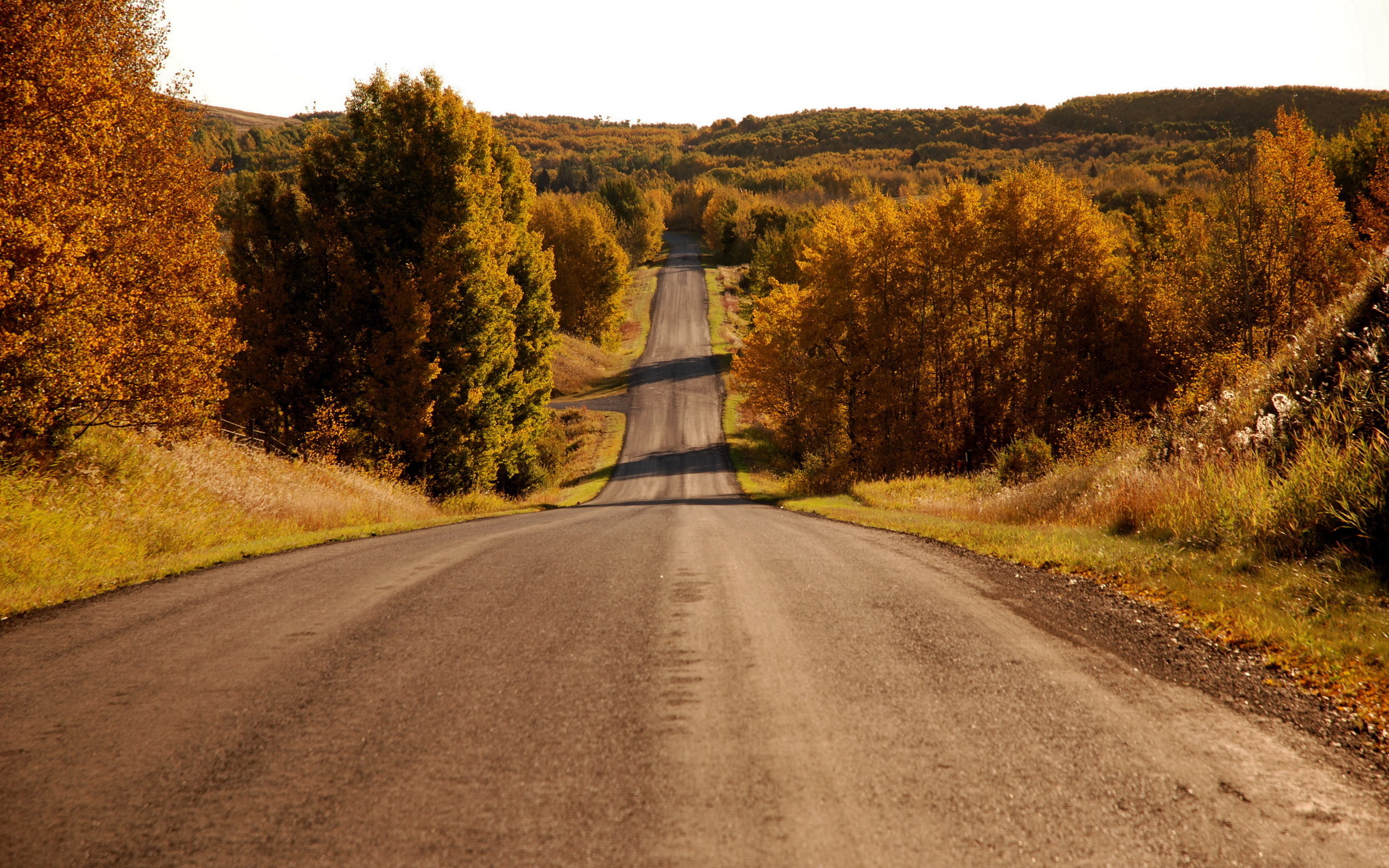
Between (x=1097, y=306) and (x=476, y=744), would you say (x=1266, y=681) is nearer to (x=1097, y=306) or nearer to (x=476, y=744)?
(x=476, y=744)

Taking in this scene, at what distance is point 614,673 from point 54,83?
13.7 m

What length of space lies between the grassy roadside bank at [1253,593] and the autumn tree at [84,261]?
14643 millimetres

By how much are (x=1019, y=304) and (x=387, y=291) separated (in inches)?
1123

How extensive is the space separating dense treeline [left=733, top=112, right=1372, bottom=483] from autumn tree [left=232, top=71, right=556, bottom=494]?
1647cm

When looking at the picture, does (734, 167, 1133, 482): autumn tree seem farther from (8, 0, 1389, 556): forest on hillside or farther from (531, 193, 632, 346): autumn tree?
(531, 193, 632, 346): autumn tree

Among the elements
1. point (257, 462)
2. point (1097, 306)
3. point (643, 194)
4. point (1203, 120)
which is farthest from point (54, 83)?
point (1203, 120)

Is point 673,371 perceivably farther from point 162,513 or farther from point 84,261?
point 162,513

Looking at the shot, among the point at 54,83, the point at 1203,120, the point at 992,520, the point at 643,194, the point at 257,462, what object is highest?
the point at 1203,120

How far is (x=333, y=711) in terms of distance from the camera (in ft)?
13.2

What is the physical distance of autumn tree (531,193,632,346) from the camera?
71688 millimetres

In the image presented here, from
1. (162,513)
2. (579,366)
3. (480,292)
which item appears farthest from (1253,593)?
(579,366)

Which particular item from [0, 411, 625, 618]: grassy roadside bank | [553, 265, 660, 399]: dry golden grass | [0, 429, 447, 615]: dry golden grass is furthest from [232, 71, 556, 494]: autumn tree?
[553, 265, 660, 399]: dry golden grass

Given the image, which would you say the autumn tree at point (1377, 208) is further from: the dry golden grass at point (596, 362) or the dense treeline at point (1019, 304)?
the dry golden grass at point (596, 362)

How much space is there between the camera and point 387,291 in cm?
2234
